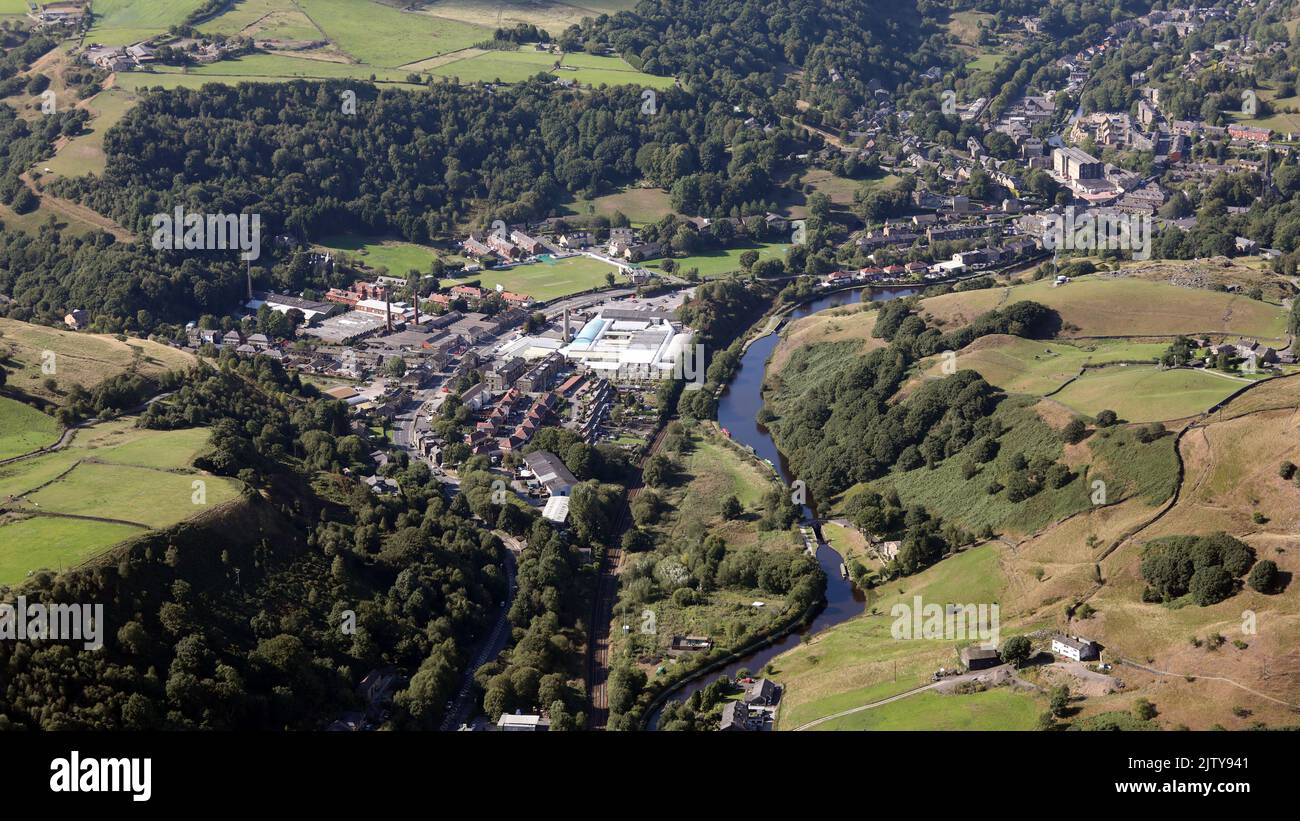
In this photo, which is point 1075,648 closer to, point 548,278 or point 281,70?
point 548,278

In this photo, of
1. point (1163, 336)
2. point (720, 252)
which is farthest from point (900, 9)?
point (1163, 336)

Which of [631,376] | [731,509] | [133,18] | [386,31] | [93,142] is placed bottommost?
[731,509]

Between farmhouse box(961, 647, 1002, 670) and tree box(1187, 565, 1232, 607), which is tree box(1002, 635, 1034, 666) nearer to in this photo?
farmhouse box(961, 647, 1002, 670)

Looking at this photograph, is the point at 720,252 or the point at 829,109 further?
the point at 829,109

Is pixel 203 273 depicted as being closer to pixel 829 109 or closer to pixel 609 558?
pixel 609 558

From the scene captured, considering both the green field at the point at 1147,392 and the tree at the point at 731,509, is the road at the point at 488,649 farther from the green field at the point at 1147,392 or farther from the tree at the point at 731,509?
the green field at the point at 1147,392

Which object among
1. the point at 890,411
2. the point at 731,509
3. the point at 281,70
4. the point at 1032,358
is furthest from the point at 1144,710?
the point at 281,70
